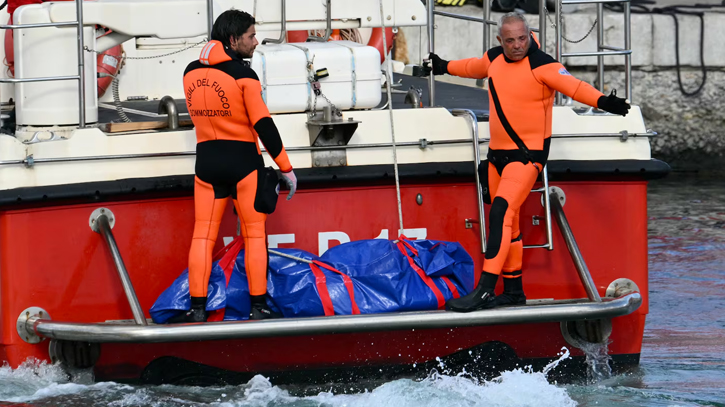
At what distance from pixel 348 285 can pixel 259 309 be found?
Answer: 392 mm

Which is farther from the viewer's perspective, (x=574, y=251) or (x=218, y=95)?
(x=574, y=251)

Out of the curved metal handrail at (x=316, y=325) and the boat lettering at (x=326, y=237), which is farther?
the boat lettering at (x=326, y=237)

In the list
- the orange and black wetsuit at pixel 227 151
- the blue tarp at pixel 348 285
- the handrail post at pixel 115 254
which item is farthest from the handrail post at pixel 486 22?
the handrail post at pixel 115 254

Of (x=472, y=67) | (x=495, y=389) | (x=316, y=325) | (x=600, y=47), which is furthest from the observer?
(x=600, y=47)

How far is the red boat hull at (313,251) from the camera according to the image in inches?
184

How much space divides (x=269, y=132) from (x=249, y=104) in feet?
0.46

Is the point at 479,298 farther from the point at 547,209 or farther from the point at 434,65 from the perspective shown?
the point at 434,65

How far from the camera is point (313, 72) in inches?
192

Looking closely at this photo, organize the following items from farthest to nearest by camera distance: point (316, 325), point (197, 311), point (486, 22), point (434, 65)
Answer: point (486, 22)
point (434, 65)
point (197, 311)
point (316, 325)

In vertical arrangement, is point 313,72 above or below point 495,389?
above

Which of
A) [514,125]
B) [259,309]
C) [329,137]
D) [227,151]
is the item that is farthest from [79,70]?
[514,125]

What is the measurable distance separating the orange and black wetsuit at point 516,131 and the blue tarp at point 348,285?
0.21m

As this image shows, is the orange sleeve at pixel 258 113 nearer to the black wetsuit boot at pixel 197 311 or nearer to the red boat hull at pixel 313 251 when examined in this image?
the red boat hull at pixel 313 251

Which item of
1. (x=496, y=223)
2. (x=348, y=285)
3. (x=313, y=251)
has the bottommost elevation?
(x=348, y=285)
